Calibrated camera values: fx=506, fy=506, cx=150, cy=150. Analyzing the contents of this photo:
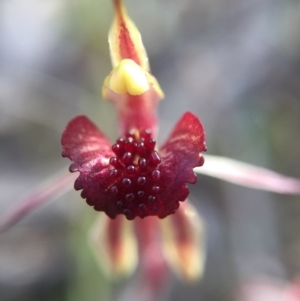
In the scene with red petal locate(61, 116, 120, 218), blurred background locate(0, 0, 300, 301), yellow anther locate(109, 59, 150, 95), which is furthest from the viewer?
blurred background locate(0, 0, 300, 301)

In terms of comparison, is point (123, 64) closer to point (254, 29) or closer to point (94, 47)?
point (94, 47)

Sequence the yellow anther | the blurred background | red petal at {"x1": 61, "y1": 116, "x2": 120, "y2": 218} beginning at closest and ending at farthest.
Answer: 1. red petal at {"x1": 61, "y1": 116, "x2": 120, "y2": 218}
2. the yellow anther
3. the blurred background

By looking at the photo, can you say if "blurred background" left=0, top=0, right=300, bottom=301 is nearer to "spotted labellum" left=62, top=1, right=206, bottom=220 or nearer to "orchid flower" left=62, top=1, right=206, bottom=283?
"orchid flower" left=62, top=1, right=206, bottom=283

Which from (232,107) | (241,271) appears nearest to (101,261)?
(241,271)

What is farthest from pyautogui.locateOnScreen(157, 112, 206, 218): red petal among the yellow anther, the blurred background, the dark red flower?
the blurred background

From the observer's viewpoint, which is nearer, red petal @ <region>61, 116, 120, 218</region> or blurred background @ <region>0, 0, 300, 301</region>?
red petal @ <region>61, 116, 120, 218</region>

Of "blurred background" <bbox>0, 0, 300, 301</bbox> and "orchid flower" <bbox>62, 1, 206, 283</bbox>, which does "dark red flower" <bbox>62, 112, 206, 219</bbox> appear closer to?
"orchid flower" <bbox>62, 1, 206, 283</bbox>

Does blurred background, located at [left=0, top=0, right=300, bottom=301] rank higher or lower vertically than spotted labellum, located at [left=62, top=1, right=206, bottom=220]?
higher

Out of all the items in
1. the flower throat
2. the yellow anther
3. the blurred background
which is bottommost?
the flower throat
